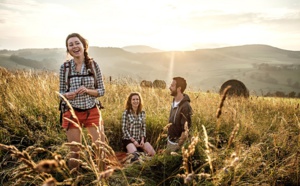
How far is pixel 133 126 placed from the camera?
4.95m

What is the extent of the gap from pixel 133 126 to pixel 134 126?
2 centimetres

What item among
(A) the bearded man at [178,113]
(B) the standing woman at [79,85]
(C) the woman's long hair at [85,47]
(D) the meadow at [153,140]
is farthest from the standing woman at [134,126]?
(C) the woman's long hair at [85,47]

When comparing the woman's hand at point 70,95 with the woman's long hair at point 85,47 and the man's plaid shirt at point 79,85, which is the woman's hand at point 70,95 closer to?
the man's plaid shirt at point 79,85

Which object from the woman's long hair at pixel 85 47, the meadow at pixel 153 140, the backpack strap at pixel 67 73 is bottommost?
the meadow at pixel 153 140

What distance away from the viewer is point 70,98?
3.14 m

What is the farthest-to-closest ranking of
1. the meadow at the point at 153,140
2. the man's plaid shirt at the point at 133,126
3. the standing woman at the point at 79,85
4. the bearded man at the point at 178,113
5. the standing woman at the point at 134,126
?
the man's plaid shirt at the point at 133,126
the standing woman at the point at 134,126
the bearded man at the point at 178,113
the standing woman at the point at 79,85
the meadow at the point at 153,140

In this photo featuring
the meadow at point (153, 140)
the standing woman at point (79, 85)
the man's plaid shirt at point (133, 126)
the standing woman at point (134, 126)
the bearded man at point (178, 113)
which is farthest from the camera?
the man's plaid shirt at point (133, 126)

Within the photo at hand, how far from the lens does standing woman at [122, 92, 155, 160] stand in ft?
16.0

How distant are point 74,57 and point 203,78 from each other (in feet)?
273

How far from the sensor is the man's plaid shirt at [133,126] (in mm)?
4965

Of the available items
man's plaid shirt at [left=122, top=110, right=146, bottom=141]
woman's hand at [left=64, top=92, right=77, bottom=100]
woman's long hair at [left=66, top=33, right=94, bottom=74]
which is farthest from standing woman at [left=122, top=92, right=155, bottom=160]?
woman's hand at [left=64, top=92, right=77, bottom=100]

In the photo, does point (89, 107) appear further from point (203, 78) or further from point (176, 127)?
point (203, 78)

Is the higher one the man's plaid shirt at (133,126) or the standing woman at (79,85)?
the standing woman at (79,85)

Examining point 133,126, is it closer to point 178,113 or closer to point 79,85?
point 178,113
